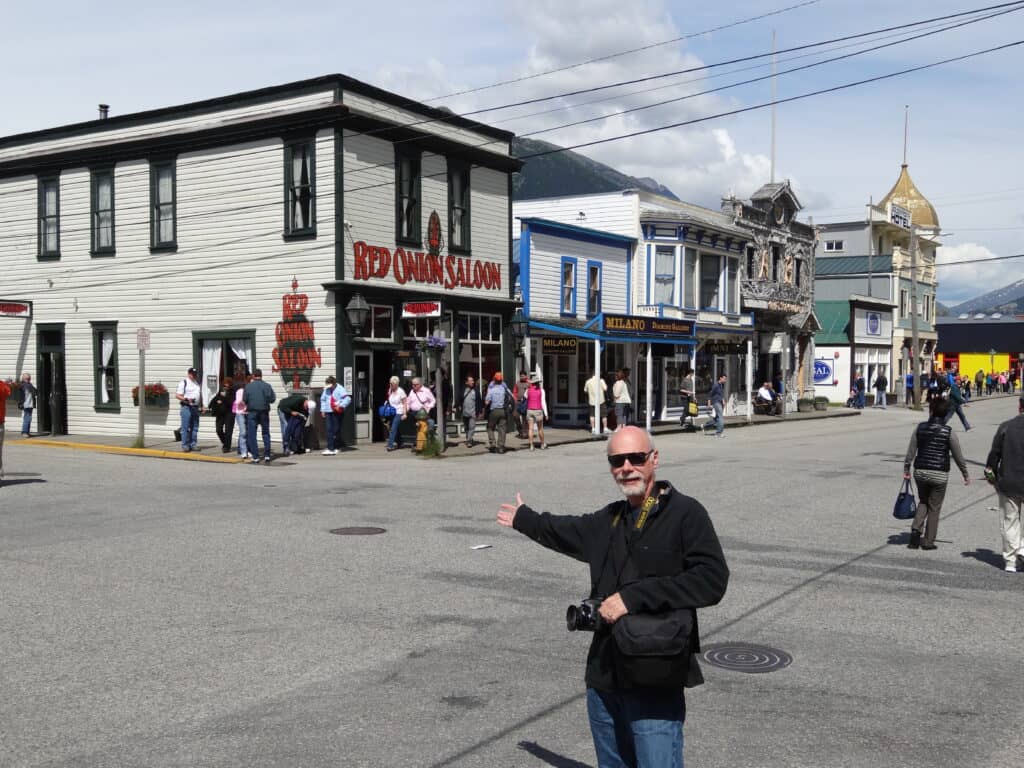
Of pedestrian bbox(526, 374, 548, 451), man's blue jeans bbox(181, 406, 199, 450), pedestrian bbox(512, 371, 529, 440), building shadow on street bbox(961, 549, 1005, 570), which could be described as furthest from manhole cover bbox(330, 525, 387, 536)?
pedestrian bbox(512, 371, 529, 440)

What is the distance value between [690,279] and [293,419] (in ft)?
65.4

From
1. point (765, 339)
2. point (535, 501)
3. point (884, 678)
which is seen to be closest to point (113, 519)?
point (535, 501)

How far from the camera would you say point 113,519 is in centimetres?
1312

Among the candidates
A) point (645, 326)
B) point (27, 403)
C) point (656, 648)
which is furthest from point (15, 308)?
point (656, 648)

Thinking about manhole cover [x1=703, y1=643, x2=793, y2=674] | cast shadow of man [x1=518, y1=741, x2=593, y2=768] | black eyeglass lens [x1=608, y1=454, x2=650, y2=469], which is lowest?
manhole cover [x1=703, y1=643, x2=793, y2=674]

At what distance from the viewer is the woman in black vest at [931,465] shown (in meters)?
11.5

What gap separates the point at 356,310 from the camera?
945 inches

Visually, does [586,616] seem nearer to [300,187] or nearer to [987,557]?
[987,557]

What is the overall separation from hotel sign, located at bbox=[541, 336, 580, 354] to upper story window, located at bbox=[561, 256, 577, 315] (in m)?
2.45

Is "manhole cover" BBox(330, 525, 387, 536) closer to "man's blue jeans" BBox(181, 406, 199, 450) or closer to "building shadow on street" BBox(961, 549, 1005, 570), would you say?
"building shadow on street" BBox(961, 549, 1005, 570)

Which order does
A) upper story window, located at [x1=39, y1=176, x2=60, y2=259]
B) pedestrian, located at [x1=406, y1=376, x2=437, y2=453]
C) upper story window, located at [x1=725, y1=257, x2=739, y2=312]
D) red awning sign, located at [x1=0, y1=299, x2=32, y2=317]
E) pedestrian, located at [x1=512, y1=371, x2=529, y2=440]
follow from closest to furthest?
pedestrian, located at [x1=406, y1=376, x2=437, y2=453] → pedestrian, located at [x1=512, y1=371, x2=529, y2=440] → red awning sign, located at [x1=0, y1=299, x2=32, y2=317] → upper story window, located at [x1=39, y1=176, x2=60, y2=259] → upper story window, located at [x1=725, y1=257, x2=739, y2=312]

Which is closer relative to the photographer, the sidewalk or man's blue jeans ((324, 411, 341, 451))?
man's blue jeans ((324, 411, 341, 451))

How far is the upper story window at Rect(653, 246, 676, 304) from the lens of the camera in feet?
121

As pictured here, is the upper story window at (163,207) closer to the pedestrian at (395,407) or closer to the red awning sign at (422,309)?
the red awning sign at (422,309)
